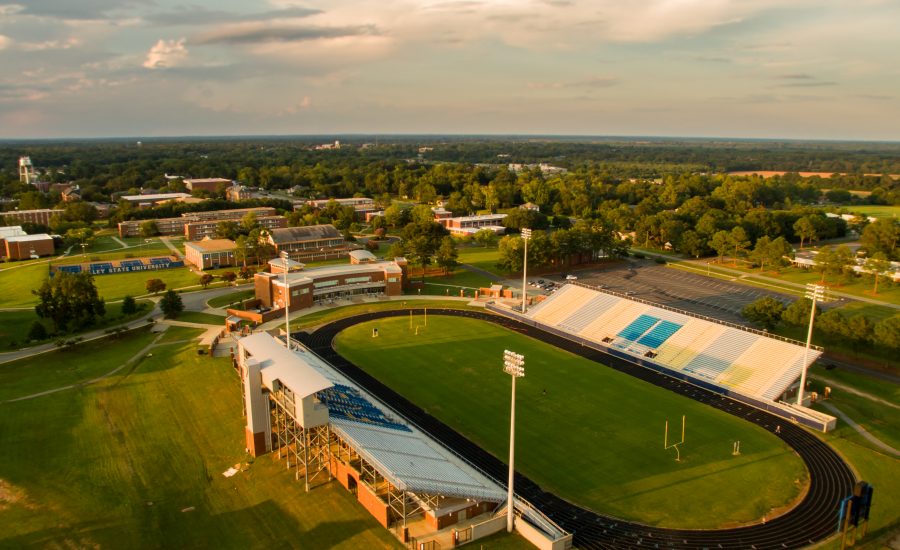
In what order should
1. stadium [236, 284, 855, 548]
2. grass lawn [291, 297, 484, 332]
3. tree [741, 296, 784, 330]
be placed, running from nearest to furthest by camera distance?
stadium [236, 284, 855, 548] < tree [741, 296, 784, 330] < grass lawn [291, 297, 484, 332]

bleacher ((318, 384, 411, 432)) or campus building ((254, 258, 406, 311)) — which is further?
campus building ((254, 258, 406, 311))

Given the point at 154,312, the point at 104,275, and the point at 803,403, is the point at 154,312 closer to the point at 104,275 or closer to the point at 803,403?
the point at 104,275

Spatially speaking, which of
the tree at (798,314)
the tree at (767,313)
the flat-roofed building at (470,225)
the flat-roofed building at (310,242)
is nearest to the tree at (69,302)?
the flat-roofed building at (310,242)

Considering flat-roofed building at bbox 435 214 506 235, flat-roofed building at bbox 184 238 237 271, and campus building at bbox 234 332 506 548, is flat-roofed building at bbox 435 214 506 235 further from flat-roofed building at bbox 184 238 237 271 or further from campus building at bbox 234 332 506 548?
campus building at bbox 234 332 506 548

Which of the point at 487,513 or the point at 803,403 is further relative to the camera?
the point at 803,403

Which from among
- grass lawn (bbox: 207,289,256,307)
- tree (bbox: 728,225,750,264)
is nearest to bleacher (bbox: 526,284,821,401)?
grass lawn (bbox: 207,289,256,307)

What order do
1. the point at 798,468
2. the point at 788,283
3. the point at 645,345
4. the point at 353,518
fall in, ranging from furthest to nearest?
1. the point at 788,283
2. the point at 645,345
3. the point at 798,468
4. the point at 353,518

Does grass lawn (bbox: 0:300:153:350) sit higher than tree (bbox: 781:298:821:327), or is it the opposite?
tree (bbox: 781:298:821:327)

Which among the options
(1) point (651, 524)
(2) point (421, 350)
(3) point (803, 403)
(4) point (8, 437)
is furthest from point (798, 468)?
(4) point (8, 437)
